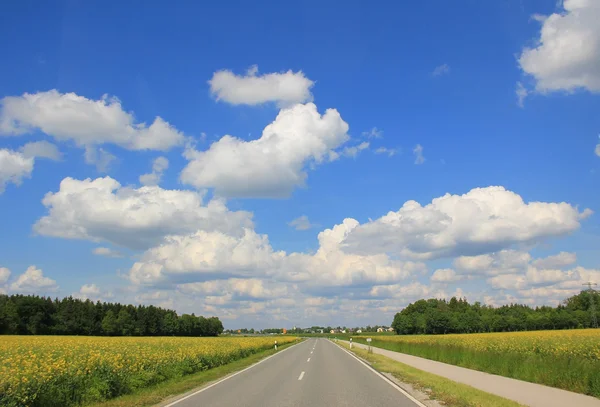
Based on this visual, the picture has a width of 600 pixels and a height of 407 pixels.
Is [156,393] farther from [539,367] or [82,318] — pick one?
[82,318]

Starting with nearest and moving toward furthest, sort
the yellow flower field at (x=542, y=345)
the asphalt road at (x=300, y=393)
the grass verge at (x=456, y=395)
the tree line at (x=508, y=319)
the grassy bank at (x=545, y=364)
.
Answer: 1. the grass verge at (x=456, y=395)
2. the asphalt road at (x=300, y=393)
3. the grassy bank at (x=545, y=364)
4. the yellow flower field at (x=542, y=345)
5. the tree line at (x=508, y=319)

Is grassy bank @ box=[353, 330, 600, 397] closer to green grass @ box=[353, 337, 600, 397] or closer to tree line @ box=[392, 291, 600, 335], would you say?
green grass @ box=[353, 337, 600, 397]

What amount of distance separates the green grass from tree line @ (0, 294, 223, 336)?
77120 mm

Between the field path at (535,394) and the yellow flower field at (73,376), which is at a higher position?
the yellow flower field at (73,376)

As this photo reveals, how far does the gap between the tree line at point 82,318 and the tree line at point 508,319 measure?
243ft

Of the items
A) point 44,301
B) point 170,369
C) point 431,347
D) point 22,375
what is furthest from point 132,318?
point 22,375

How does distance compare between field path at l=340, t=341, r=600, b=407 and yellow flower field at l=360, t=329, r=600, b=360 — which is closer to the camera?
field path at l=340, t=341, r=600, b=407

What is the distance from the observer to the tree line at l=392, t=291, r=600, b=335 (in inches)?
4176

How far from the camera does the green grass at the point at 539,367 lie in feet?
48.8

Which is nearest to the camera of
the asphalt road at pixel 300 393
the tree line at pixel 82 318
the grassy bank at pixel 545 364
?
the asphalt road at pixel 300 393

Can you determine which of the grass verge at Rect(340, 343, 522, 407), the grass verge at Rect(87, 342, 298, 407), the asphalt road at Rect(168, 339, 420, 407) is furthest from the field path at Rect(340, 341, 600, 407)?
the grass verge at Rect(87, 342, 298, 407)

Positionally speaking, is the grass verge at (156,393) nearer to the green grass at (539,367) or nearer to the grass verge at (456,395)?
the grass verge at (456,395)

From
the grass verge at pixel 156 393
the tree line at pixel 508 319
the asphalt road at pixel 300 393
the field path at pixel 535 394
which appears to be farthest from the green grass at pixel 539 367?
the tree line at pixel 508 319

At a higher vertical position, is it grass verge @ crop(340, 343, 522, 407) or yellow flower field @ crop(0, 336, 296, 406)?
yellow flower field @ crop(0, 336, 296, 406)
